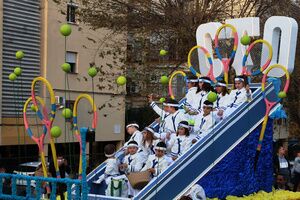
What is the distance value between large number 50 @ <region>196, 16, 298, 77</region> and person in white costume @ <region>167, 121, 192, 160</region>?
3.04 m

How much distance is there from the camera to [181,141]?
1005cm

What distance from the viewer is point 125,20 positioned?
17.1 meters

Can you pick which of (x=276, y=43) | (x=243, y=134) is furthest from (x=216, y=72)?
(x=243, y=134)

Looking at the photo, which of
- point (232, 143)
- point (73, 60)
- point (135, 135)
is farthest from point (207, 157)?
point (73, 60)

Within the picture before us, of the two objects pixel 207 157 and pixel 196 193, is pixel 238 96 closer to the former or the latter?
pixel 207 157

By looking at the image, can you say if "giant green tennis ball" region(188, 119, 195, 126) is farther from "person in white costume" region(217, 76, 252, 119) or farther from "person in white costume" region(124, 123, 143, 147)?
"person in white costume" region(124, 123, 143, 147)

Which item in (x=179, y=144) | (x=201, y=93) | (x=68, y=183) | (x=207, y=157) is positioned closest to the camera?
Answer: (x=68, y=183)

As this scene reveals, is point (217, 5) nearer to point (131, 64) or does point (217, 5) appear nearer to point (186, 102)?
point (131, 64)

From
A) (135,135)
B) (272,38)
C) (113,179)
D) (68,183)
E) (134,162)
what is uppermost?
(272,38)

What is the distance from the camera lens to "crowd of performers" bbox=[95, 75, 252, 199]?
31.1ft

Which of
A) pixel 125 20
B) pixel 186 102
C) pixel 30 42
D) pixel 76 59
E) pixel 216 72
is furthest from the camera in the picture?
pixel 76 59

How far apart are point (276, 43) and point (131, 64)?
253 inches

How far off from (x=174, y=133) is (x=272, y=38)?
3.72 meters

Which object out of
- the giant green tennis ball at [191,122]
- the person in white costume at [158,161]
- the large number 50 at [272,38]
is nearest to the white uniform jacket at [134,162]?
the person in white costume at [158,161]
